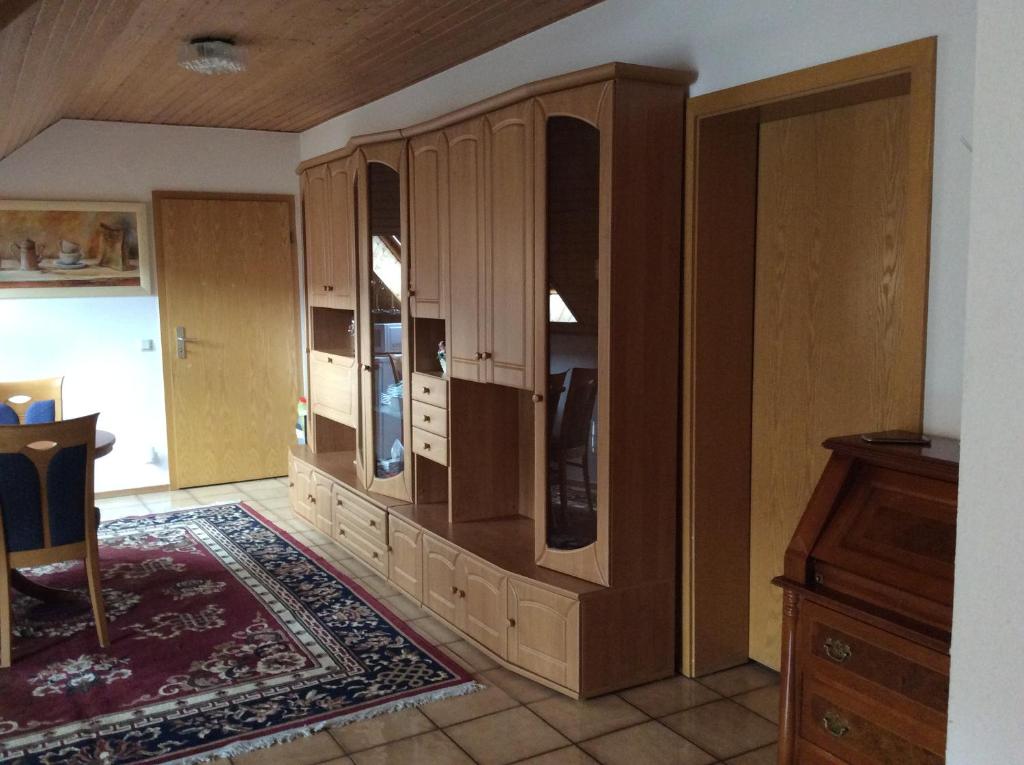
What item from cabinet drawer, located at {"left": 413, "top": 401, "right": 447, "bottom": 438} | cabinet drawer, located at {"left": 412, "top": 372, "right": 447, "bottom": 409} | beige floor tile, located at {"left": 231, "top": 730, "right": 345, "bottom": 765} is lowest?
beige floor tile, located at {"left": 231, "top": 730, "right": 345, "bottom": 765}

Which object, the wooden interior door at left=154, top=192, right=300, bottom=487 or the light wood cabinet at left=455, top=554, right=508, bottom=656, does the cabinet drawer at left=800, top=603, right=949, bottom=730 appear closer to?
the light wood cabinet at left=455, top=554, right=508, bottom=656

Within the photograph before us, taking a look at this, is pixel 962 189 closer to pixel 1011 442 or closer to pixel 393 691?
pixel 1011 442

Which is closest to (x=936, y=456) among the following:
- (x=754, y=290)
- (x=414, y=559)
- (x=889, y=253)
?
(x=889, y=253)

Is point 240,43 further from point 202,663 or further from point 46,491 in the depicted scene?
point 202,663

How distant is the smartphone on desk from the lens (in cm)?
221

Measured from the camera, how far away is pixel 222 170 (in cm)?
617

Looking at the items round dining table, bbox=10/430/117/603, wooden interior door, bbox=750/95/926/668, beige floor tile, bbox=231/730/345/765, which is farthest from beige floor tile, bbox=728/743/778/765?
round dining table, bbox=10/430/117/603

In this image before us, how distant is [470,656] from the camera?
341 centimetres

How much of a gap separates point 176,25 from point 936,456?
10.4 ft

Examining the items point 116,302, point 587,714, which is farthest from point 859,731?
point 116,302

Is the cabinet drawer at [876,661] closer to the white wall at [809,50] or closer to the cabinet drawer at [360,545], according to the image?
the white wall at [809,50]

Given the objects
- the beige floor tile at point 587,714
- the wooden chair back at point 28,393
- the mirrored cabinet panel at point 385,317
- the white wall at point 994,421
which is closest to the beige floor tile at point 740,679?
the beige floor tile at point 587,714

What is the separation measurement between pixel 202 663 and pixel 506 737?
1244mm

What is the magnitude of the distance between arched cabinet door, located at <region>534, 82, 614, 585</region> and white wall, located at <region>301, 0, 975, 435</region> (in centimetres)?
43
